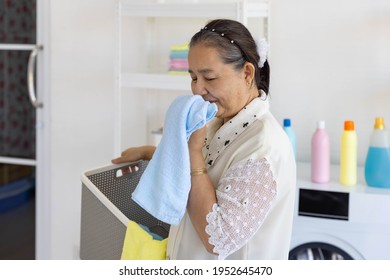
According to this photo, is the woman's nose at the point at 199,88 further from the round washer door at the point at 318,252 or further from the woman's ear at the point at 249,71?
the round washer door at the point at 318,252

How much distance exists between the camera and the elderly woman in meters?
1.44

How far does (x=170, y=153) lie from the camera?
147 centimetres

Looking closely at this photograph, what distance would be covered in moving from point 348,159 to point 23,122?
1724mm

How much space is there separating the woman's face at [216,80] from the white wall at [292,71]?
1288 mm

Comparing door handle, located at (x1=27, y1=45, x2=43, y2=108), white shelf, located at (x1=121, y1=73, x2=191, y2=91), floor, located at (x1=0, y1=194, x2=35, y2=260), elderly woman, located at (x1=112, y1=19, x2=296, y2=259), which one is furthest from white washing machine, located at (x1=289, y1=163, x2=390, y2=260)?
floor, located at (x1=0, y1=194, x2=35, y2=260)

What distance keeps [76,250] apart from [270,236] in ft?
6.34

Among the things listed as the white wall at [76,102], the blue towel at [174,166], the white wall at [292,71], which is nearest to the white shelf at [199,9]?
the white wall at [292,71]

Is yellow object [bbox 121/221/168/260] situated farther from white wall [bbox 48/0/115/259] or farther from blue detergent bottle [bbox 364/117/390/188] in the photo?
white wall [bbox 48/0/115/259]

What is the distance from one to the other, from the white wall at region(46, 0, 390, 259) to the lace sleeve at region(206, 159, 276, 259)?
1.42 m

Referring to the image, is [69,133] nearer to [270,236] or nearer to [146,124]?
[146,124]

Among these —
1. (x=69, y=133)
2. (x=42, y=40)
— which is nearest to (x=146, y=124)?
(x=69, y=133)

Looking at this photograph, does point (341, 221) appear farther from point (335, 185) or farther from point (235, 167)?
point (235, 167)

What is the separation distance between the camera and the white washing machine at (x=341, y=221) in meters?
2.35
